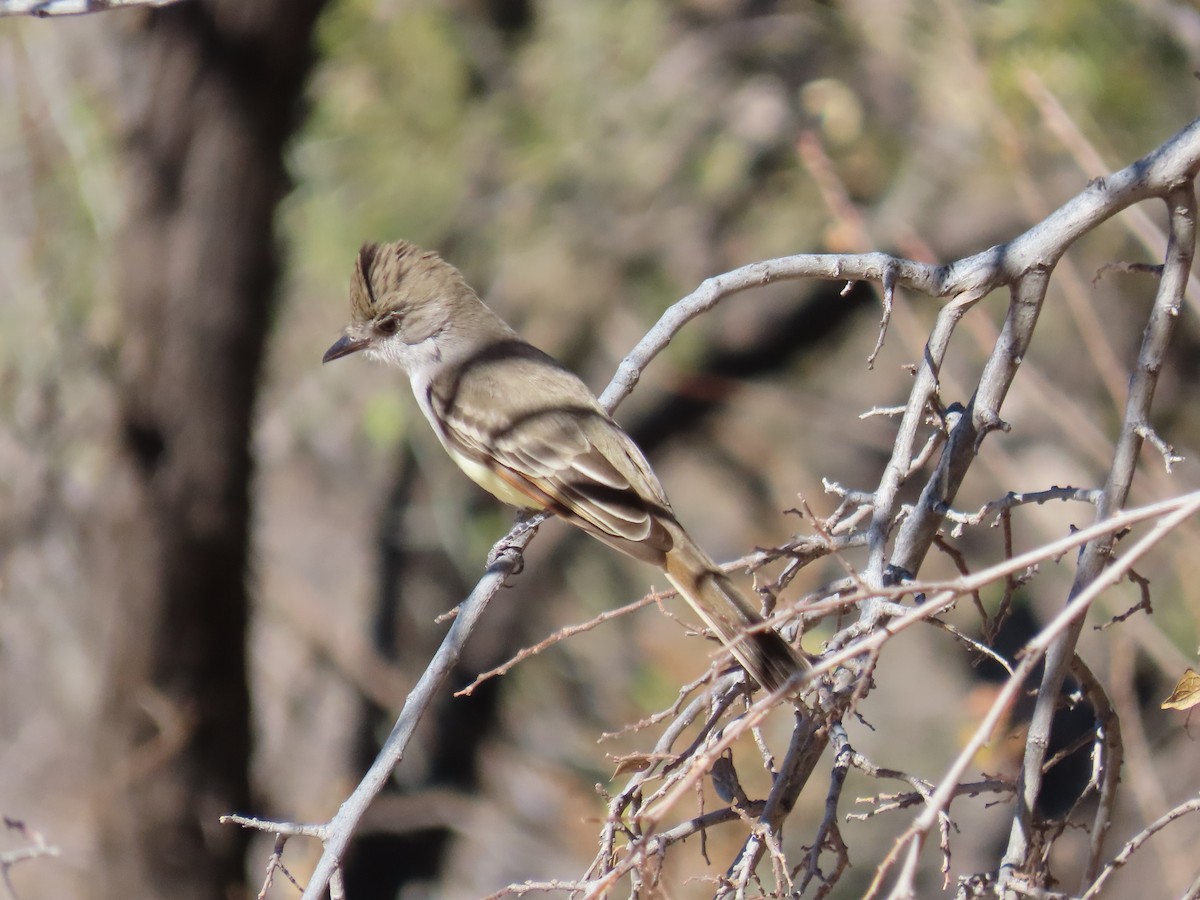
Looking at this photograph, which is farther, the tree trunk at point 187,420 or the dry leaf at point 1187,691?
the tree trunk at point 187,420

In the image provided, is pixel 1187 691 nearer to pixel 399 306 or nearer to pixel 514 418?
pixel 514 418

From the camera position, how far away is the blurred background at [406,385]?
604 centimetres

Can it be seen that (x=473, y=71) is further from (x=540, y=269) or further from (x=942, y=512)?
(x=942, y=512)

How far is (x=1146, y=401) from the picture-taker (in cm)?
259

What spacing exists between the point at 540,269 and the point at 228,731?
4.11 meters

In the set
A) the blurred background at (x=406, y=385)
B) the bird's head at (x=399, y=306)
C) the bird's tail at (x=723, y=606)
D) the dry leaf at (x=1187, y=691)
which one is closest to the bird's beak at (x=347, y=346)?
the bird's head at (x=399, y=306)

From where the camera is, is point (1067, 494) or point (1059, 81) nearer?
point (1067, 494)

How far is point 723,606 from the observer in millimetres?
3701

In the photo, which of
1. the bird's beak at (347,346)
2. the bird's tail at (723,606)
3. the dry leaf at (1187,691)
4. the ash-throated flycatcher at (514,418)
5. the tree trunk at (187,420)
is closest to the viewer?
the dry leaf at (1187,691)

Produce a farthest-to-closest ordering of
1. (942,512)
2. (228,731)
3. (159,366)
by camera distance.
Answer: (228,731)
(159,366)
(942,512)

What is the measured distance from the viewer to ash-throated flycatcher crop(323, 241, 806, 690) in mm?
4047

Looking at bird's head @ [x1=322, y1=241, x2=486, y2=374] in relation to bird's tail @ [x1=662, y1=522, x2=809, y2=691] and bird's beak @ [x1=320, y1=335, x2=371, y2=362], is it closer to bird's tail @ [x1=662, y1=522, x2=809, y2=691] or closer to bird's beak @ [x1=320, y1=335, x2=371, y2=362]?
bird's beak @ [x1=320, y1=335, x2=371, y2=362]

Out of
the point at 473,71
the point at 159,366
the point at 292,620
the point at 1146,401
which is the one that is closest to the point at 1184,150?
the point at 1146,401

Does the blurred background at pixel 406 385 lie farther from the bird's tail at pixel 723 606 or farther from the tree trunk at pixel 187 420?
the bird's tail at pixel 723 606
